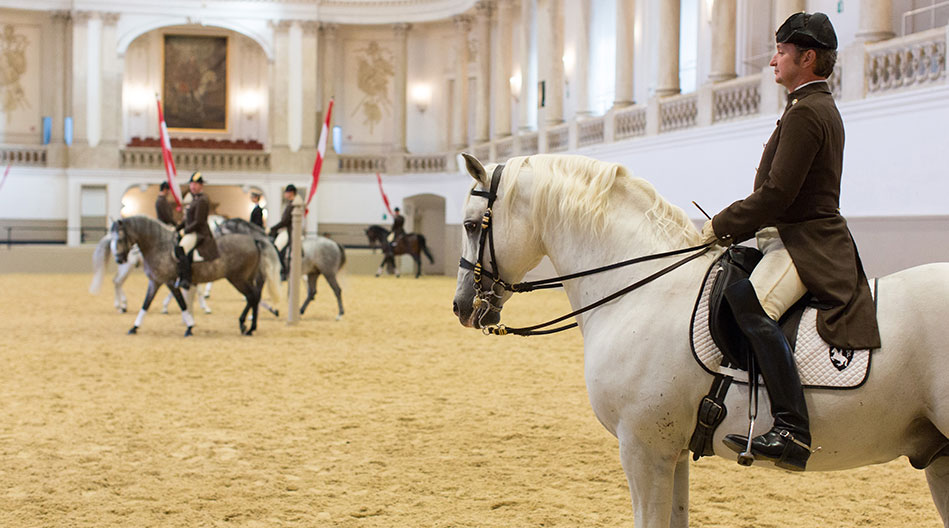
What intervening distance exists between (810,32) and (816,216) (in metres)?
0.63

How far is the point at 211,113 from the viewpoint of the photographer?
34.4 metres

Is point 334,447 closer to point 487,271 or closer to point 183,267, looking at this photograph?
point 487,271

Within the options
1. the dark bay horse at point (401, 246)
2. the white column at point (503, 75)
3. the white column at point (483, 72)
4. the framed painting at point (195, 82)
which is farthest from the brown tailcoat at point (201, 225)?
the framed painting at point (195, 82)

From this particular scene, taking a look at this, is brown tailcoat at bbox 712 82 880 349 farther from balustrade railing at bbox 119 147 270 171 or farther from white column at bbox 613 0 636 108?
balustrade railing at bbox 119 147 270 171

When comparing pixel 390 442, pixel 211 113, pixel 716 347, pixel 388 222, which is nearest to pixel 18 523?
pixel 390 442

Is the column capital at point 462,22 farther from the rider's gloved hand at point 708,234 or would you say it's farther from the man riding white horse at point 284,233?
the rider's gloved hand at point 708,234

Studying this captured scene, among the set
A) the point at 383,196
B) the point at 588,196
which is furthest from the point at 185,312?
the point at 383,196

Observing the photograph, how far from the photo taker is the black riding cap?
3098mm

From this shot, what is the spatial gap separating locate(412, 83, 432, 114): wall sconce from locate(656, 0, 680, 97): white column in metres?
17.3

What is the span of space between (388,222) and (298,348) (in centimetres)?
2169

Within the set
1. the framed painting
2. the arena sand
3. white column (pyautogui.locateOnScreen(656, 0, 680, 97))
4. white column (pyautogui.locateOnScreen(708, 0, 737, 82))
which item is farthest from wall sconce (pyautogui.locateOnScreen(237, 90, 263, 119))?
the arena sand

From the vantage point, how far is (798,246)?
307cm

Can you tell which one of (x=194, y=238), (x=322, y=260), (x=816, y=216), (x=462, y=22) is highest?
(x=462, y=22)

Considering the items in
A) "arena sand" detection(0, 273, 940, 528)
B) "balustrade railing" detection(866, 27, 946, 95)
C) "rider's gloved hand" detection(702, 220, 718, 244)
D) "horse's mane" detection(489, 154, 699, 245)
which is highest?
"balustrade railing" detection(866, 27, 946, 95)
